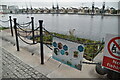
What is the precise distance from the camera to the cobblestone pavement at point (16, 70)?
1.80m

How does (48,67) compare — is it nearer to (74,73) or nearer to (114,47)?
(74,73)

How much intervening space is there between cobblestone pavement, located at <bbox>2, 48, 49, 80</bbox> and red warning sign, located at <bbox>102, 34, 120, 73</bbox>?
3.33 ft

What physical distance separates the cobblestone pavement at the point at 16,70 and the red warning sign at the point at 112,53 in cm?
102

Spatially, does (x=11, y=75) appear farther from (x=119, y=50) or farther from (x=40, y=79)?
(x=119, y=50)

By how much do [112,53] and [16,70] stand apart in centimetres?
165

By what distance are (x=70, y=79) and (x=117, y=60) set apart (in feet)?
2.53

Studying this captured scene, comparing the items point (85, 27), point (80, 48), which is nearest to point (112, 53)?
point (80, 48)

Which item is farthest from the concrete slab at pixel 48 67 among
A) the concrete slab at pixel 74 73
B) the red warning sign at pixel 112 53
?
the red warning sign at pixel 112 53

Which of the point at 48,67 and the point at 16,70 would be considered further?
the point at 48,67

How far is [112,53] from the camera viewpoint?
142 centimetres

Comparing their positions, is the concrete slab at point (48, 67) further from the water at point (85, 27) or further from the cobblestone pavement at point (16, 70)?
the water at point (85, 27)

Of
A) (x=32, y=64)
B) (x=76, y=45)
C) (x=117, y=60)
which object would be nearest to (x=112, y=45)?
(x=117, y=60)

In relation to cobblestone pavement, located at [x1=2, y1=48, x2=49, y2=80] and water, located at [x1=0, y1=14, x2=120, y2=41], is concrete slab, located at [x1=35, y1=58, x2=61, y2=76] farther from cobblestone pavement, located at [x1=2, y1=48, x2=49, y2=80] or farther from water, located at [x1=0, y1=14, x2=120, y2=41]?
water, located at [x1=0, y1=14, x2=120, y2=41]

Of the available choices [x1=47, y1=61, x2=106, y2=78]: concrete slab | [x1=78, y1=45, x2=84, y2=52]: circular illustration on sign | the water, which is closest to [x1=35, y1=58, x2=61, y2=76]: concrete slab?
[x1=47, y1=61, x2=106, y2=78]: concrete slab
